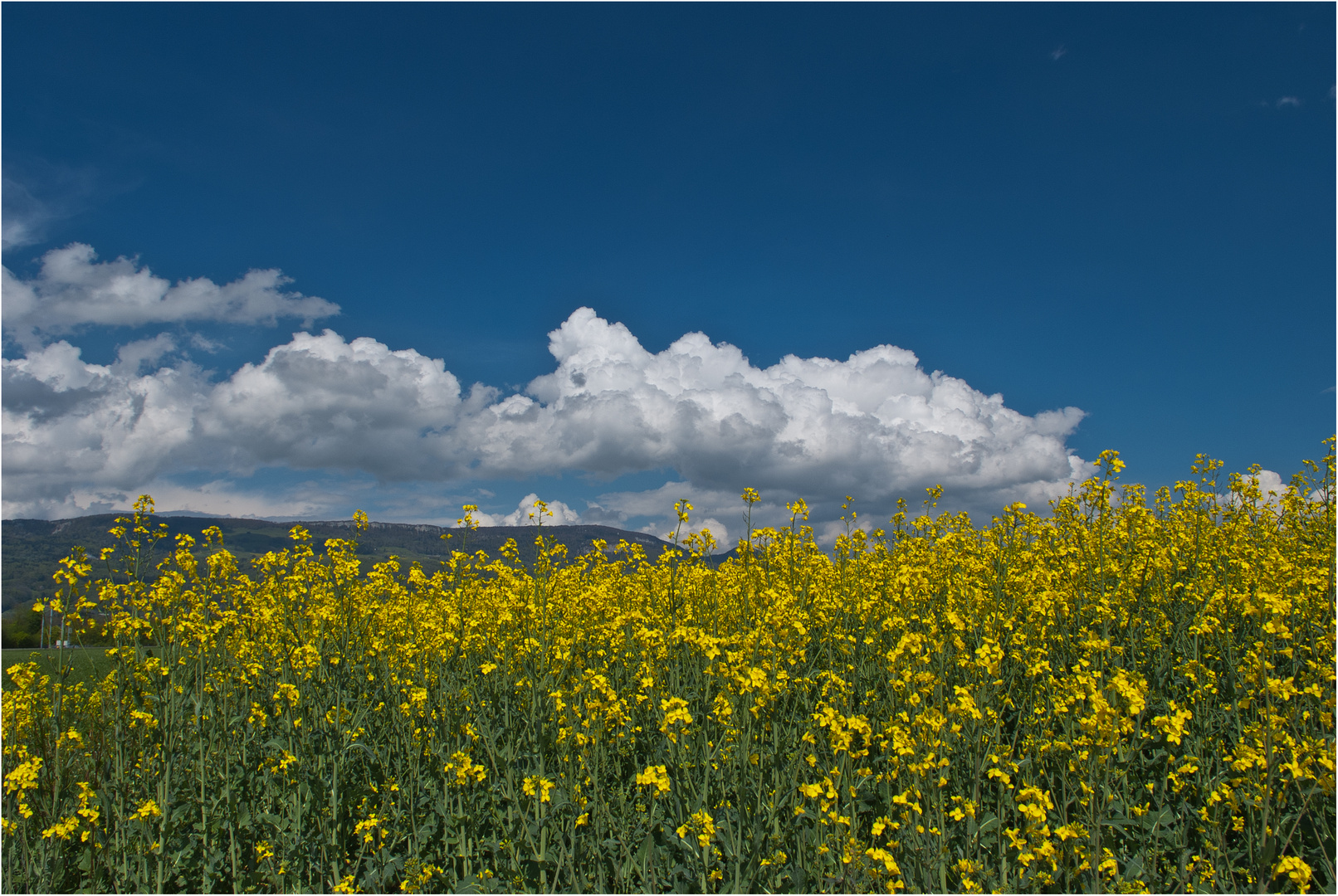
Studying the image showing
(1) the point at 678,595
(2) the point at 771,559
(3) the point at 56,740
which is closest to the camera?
(3) the point at 56,740

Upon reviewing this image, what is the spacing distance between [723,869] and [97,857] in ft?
17.7

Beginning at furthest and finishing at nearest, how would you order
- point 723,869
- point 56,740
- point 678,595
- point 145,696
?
point 678,595
point 145,696
point 56,740
point 723,869

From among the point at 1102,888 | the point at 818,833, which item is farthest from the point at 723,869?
the point at 1102,888

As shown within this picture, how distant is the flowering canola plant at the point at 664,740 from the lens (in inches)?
187

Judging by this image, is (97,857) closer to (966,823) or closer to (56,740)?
(56,740)

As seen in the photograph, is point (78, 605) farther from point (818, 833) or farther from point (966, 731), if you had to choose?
point (966, 731)

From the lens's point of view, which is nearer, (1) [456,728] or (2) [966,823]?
(2) [966,823]

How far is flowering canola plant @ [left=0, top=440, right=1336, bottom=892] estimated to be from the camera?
187 inches

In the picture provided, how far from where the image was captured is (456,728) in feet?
19.7

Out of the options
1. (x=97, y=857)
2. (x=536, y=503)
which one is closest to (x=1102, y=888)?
(x=536, y=503)

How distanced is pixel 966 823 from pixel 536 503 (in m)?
5.29

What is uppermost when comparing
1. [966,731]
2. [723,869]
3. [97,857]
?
[966,731]

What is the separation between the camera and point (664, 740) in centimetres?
582

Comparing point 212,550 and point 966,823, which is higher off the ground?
point 212,550
